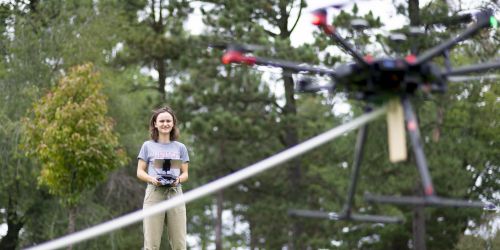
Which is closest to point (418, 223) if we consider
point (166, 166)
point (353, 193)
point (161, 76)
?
point (161, 76)

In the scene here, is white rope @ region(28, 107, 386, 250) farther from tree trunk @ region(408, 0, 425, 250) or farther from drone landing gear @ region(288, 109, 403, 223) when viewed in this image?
tree trunk @ region(408, 0, 425, 250)

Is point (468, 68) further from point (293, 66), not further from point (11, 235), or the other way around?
point (11, 235)

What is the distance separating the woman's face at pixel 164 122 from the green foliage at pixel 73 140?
7.56m

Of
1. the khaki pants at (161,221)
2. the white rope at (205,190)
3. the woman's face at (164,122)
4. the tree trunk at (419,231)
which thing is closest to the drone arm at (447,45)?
the white rope at (205,190)

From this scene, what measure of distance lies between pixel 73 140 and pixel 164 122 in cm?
771

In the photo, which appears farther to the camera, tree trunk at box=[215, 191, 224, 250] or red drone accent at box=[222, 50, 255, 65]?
tree trunk at box=[215, 191, 224, 250]

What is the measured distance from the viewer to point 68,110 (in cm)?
1534

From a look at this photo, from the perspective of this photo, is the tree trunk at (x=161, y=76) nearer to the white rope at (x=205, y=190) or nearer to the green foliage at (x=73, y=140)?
the green foliage at (x=73, y=140)

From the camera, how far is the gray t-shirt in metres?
7.55

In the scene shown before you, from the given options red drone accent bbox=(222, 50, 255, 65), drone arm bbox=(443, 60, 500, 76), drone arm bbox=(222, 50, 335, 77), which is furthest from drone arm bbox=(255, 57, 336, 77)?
drone arm bbox=(443, 60, 500, 76)

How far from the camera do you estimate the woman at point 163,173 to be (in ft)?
24.7

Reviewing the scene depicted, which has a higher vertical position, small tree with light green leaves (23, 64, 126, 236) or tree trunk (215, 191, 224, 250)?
small tree with light green leaves (23, 64, 126, 236)

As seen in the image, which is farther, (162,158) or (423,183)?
(162,158)

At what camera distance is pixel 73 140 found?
15.0m
